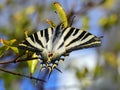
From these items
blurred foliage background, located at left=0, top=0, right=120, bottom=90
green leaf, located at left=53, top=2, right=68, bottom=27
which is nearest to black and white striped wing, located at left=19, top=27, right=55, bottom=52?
green leaf, located at left=53, top=2, right=68, bottom=27

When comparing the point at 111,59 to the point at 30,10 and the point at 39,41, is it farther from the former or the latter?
the point at 39,41

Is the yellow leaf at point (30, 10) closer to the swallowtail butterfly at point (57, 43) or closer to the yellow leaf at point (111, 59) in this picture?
the yellow leaf at point (111, 59)

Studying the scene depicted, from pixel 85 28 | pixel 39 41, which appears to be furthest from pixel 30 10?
pixel 39 41

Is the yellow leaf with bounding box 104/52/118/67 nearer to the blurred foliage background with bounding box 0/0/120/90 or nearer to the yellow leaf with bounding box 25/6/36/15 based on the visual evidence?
the blurred foliage background with bounding box 0/0/120/90

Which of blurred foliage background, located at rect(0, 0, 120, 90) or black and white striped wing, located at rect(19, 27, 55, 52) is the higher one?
blurred foliage background, located at rect(0, 0, 120, 90)

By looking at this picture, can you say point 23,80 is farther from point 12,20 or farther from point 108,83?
point 108,83

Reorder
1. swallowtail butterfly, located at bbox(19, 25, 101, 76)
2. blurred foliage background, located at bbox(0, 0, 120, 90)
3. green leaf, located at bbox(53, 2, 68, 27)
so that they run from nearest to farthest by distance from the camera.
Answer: swallowtail butterfly, located at bbox(19, 25, 101, 76)
green leaf, located at bbox(53, 2, 68, 27)
blurred foliage background, located at bbox(0, 0, 120, 90)

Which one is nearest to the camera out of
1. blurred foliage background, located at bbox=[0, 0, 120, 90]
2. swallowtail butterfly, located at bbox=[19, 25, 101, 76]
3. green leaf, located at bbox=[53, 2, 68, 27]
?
swallowtail butterfly, located at bbox=[19, 25, 101, 76]
